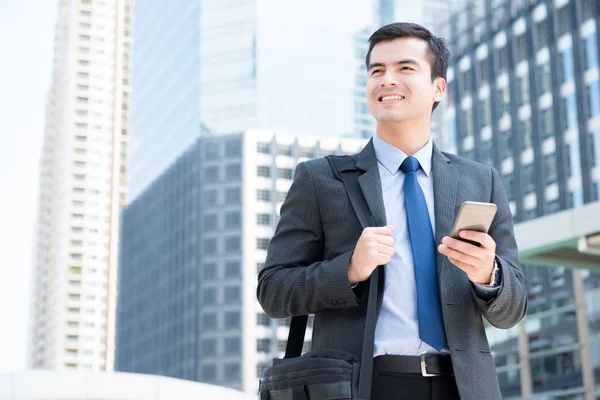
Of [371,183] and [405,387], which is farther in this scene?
[371,183]

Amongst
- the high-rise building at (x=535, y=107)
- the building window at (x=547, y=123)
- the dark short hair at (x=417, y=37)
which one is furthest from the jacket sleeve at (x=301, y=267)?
the building window at (x=547, y=123)

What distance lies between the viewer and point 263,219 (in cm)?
8681

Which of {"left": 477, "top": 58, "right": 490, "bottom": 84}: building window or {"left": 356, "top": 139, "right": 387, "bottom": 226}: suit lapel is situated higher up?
{"left": 477, "top": 58, "right": 490, "bottom": 84}: building window

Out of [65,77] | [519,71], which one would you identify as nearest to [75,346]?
[65,77]

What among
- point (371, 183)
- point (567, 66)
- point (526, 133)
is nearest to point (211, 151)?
point (526, 133)

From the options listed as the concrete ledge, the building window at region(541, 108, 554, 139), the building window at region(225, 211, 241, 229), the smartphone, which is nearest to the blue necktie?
the smartphone

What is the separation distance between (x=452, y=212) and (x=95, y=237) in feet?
426

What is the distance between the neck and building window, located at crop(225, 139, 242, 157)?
86399mm

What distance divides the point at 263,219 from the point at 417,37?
8424cm

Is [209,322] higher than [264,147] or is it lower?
lower

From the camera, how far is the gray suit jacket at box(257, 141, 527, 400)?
2375 millimetres

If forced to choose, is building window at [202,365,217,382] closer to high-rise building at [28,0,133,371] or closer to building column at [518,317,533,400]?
high-rise building at [28,0,133,371]

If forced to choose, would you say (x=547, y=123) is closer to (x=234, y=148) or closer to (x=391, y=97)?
(x=234, y=148)

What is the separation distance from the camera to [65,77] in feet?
452
